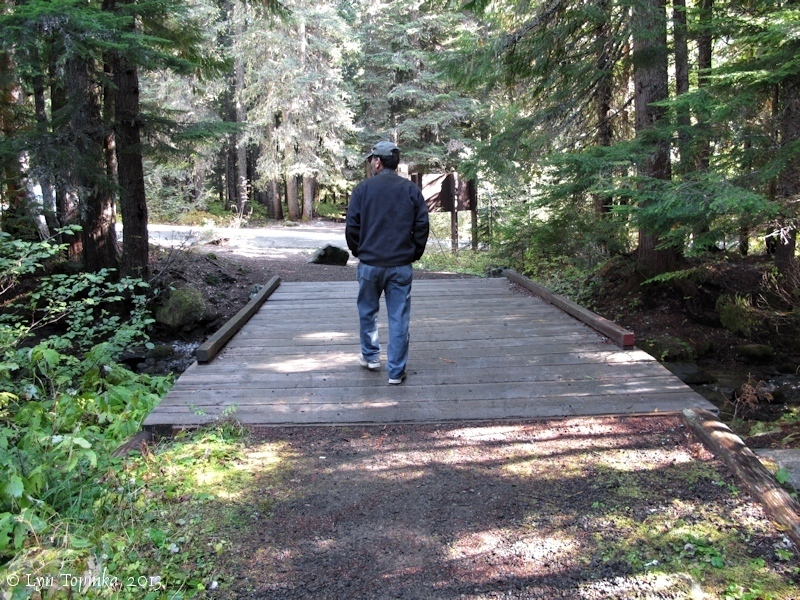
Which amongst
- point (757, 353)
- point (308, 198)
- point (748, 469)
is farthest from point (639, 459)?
point (308, 198)

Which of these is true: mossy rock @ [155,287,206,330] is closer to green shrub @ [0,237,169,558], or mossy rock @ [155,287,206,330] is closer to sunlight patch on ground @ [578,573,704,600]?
green shrub @ [0,237,169,558]

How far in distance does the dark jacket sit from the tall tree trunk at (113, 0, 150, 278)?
5.76 metres

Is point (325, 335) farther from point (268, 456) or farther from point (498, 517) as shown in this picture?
point (498, 517)

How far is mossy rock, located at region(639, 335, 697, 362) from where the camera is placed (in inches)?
337

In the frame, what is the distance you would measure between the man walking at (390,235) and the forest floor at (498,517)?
3.48ft

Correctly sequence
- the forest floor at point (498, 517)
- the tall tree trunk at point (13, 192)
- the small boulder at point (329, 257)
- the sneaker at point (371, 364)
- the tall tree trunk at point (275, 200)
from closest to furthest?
1. the forest floor at point (498, 517)
2. the sneaker at point (371, 364)
3. the tall tree trunk at point (13, 192)
4. the small boulder at point (329, 257)
5. the tall tree trunk at point (275, 200)

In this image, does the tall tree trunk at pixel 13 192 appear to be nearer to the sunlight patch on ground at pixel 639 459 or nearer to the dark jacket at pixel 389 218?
the dark jacket at pixel 389 218

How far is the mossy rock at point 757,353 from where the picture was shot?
8.69 m

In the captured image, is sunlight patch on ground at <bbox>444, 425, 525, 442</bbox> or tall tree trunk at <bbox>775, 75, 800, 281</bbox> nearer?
sunlight patch on ground at <bbox>444, 425, 525, 442</bbox>

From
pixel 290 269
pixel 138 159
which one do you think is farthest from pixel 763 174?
pixel 290 269

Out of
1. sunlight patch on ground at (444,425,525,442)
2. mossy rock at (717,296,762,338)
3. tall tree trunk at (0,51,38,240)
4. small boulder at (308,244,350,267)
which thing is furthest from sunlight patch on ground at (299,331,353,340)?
small boulder at (308,244,350,267)

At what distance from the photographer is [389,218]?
519 cm

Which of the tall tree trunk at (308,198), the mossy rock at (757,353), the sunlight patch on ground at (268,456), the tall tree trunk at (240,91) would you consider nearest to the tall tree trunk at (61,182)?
the sunlight patch on ground at (268,456)

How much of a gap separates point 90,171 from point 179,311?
275 centimetres
